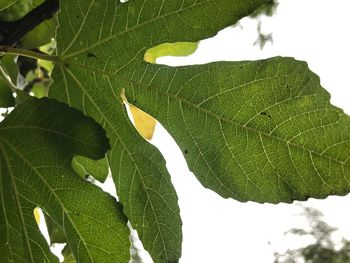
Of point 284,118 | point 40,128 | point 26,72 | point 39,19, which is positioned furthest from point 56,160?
point 26,72

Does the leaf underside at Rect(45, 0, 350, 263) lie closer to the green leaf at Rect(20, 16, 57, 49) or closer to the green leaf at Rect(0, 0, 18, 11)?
the green leaf at Rect(0, 0, 18, 11)

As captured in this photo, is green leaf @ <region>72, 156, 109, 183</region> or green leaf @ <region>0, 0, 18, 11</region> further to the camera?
green leaf @ <region>72, 156, 109, 183</region>

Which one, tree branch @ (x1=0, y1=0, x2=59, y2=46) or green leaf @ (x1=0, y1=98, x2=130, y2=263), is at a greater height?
tree branch @ (x1=0, y1=0, x2=59, y2=46)

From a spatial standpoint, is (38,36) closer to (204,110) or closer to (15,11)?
(15,11)

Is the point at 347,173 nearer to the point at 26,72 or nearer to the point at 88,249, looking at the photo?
the point at 88,249

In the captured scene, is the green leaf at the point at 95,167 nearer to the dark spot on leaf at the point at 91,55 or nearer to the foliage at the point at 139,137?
the foliage at the point at 139,137

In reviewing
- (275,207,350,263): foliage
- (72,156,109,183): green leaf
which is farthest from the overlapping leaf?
(275,207,350,263): foliage
